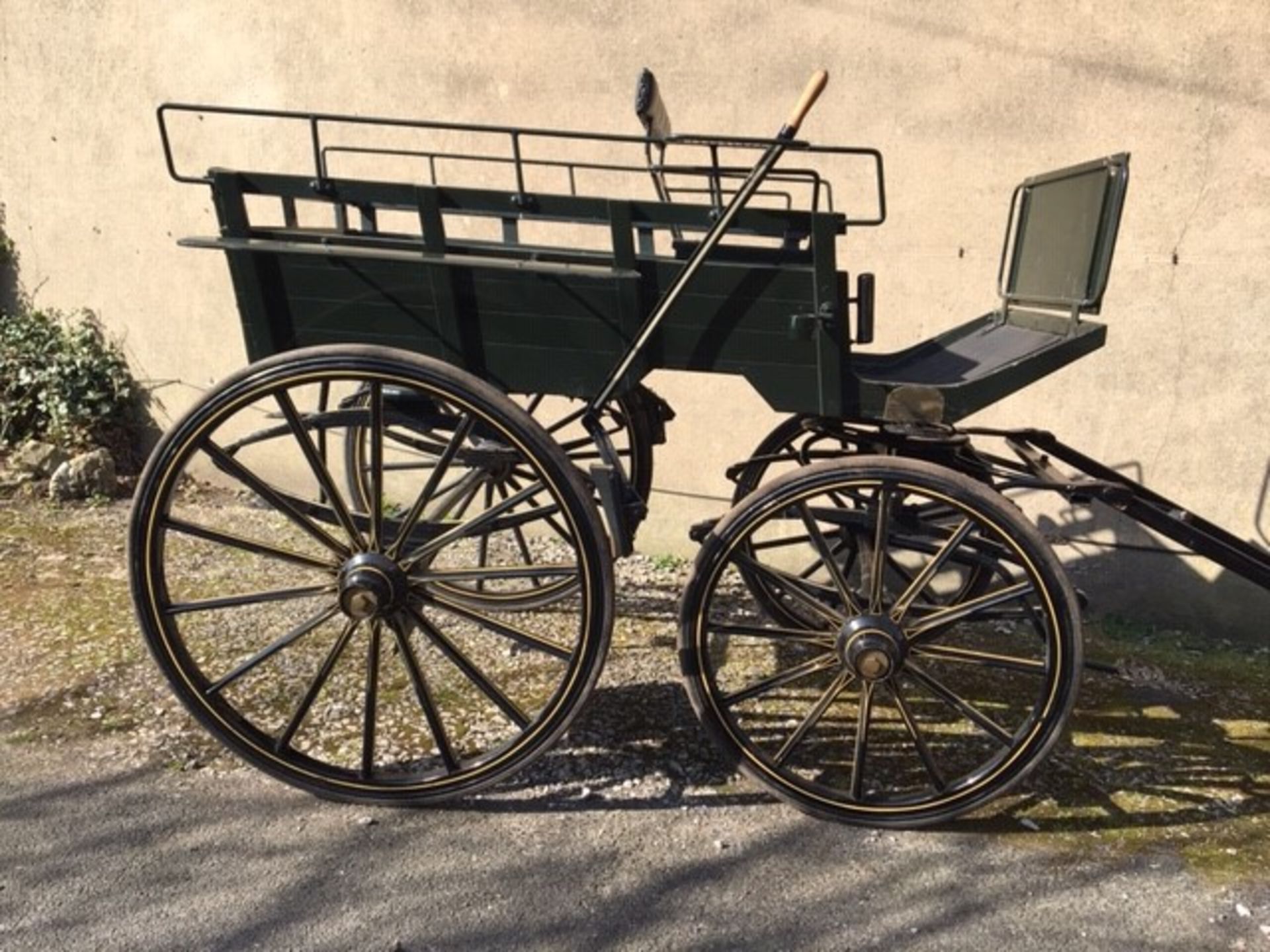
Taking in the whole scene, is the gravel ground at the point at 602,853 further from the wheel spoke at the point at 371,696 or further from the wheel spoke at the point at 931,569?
the wheel spoke at the point at 931,569

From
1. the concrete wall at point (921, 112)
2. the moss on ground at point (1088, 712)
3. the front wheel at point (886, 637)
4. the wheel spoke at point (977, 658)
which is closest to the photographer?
the front wheel at point (886, 637)

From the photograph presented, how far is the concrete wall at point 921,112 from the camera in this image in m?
3.32

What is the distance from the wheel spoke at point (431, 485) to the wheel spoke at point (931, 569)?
1070 mm

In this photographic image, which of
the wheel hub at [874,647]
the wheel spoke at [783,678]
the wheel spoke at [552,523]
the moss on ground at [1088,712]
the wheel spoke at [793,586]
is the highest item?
the wheel spoke at [552,523]

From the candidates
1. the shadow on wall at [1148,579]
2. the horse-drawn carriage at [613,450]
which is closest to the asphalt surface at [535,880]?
the horse-drawn carriage at [613,450]

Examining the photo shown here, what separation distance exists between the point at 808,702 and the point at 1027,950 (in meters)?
1.04

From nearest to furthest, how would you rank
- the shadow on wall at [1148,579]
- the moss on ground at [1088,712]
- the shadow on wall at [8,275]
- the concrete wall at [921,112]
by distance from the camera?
the moss on ground at [1088,712] → the concrete wall at [921,112] → the shadow on wall at [1148,579] → the shadow on wall at [8,275]

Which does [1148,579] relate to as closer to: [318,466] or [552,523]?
[552,523]

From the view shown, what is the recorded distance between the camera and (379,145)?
410cm

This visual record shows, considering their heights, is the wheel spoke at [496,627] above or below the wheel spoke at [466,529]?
below

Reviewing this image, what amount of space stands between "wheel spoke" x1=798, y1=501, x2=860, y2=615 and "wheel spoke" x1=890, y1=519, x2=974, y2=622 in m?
0.11

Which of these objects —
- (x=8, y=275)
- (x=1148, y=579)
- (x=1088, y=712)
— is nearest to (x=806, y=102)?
(x=1088, y=712)

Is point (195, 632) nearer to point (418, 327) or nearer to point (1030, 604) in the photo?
point (418, 327)

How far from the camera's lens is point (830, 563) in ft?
7.54
